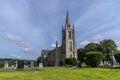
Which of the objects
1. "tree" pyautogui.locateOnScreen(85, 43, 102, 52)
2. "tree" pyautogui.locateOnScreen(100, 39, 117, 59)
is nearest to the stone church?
"tree" pyautogui.locateOnScreen(85, 43, 102, 52)

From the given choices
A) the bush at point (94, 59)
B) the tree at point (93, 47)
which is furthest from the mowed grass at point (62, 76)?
the tree at point (93, 47)

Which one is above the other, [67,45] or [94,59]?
[67,45]

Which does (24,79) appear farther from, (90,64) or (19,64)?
(90,64)

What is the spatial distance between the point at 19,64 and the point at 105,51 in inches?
2458

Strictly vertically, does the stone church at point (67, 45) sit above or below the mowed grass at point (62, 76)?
above

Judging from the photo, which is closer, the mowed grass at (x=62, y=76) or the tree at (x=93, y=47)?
the mowed grass at (x=62, y=76)

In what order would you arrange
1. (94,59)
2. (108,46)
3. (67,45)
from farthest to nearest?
(67,45)
(108,46)
(94,59)

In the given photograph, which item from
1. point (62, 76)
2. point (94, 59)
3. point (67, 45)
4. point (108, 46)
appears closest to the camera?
point (62, 76)

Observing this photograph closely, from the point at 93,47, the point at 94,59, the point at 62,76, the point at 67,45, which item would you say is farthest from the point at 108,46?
the point at 62,76

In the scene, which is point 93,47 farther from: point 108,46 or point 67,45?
point 67,45

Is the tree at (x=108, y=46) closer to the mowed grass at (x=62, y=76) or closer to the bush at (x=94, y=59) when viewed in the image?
the bush at (x=94, y=59)

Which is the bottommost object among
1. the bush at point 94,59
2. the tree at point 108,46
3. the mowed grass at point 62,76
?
the mowed grass at point 62,76

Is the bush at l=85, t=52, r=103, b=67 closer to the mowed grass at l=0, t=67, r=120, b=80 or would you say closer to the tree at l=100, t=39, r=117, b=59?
the mowed grass at l=0, t=67, r=120, b=80

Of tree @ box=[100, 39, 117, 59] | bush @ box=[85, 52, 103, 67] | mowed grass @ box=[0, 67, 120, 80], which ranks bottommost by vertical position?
mowed grass @ box=[0, 67, 120, 80]
